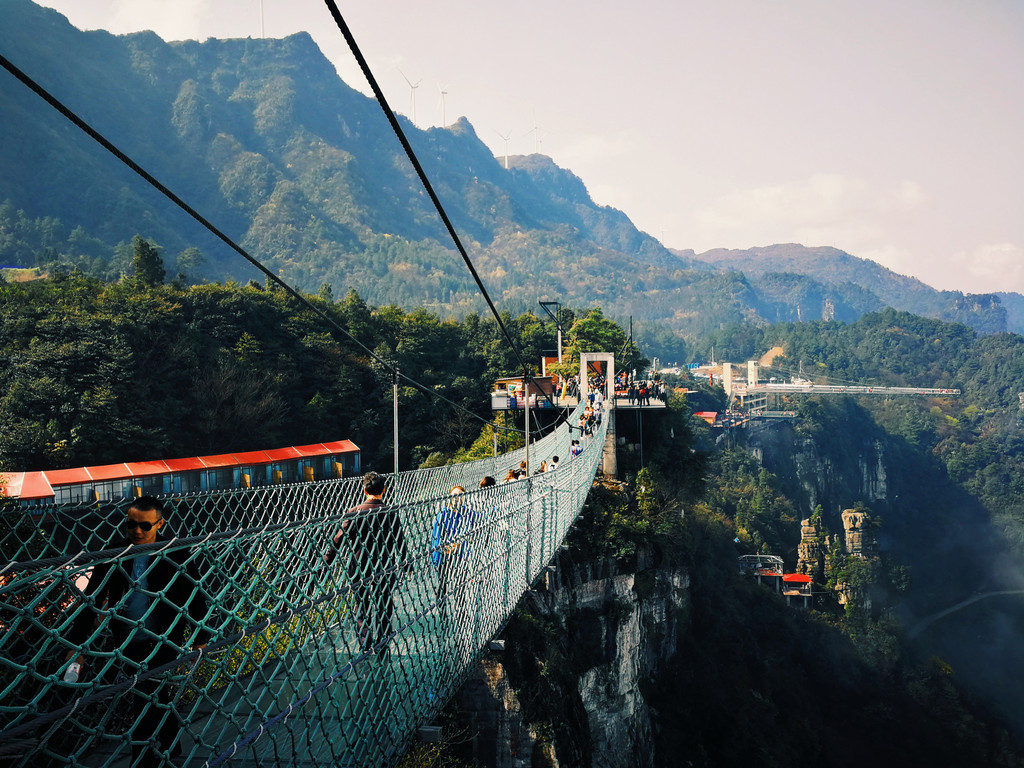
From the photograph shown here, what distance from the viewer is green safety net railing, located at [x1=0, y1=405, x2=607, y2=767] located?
5.52 ft

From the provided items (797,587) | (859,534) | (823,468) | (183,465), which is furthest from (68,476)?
(823,468)

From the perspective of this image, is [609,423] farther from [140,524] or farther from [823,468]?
[823,468]

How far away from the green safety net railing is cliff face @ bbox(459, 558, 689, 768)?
509cm

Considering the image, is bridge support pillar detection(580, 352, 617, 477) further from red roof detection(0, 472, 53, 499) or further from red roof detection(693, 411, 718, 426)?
red roof detection(693, 411, 718, 426)

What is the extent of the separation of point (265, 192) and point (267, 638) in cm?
11614

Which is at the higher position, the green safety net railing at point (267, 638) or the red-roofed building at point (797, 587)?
the green safety net railing at point (267, 638)

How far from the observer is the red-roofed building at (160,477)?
48.4 feet

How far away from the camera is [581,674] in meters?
14.4

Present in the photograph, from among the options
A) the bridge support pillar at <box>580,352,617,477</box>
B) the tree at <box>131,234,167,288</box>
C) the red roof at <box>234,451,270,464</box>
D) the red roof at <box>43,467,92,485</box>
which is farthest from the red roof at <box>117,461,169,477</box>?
the tree at <box>131,234,167,288</box>

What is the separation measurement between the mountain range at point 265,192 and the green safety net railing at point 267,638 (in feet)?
157

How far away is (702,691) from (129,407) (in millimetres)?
16977

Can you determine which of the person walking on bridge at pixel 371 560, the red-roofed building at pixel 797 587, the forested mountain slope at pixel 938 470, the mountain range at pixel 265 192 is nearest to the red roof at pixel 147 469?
the person walking on bridge at pixel 371 560

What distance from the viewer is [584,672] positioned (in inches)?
575

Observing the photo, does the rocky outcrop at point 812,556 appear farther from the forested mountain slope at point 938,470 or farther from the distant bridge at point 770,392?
the distant bridge at point 770,392
